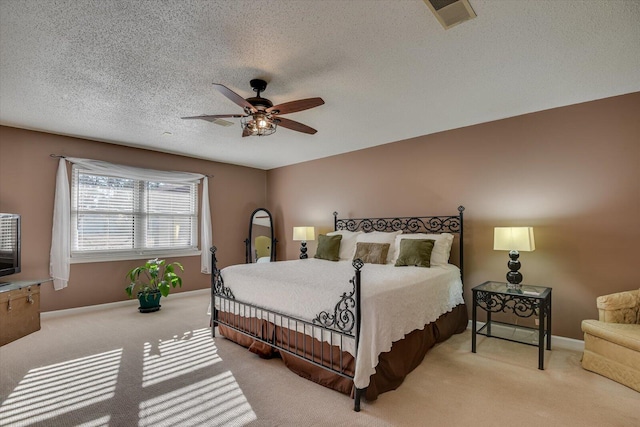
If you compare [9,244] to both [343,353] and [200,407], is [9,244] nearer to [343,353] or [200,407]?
[200,407]

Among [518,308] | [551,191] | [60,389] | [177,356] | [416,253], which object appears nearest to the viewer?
[60,389]

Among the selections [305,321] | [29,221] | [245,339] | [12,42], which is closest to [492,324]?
[305,321]

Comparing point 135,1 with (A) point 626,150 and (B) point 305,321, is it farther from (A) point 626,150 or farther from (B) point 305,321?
(A) point 626,150

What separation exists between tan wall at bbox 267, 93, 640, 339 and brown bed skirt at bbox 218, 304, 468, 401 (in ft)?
3.98

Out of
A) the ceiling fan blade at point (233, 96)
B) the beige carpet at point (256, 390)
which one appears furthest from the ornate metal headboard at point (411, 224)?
the ceiling fan blade at point (233, 96)

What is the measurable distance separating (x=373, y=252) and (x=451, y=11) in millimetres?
2885

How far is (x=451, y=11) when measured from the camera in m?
1.89

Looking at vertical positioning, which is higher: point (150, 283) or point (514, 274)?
point (514, 274)

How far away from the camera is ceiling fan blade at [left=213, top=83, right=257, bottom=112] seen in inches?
92.2

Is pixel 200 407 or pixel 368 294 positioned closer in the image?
pixel 200 407

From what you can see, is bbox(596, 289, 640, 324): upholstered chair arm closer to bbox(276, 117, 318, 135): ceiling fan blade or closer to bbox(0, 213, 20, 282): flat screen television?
bbox(276, 117, 318, 135): ceiling fan blade

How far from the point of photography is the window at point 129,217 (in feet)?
15.4

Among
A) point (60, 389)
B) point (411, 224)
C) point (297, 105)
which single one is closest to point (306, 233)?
point (411, 224)

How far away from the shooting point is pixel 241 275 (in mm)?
3352
